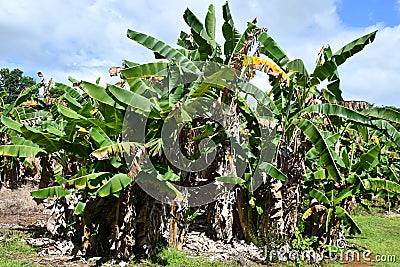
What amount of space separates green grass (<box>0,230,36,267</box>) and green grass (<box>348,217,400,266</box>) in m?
6.07

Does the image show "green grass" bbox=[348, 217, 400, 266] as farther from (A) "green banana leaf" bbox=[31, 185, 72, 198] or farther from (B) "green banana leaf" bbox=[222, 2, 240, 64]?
(A) "green banana leaf" bbox=[31, 185, 72, 198]

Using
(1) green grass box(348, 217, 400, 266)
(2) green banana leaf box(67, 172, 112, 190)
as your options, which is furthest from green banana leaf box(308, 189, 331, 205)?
(2) green banana leaf box(67, 172, 112, 190)

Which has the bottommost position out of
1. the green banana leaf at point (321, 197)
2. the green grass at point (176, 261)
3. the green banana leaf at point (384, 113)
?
the green grass at point (176, 261)

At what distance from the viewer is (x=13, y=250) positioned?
21.9 feet

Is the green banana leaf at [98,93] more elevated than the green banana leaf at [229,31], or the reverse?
the green banana leaf at [229,31]

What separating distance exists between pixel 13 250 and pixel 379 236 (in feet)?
27.3

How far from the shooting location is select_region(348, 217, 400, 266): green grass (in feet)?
27.6

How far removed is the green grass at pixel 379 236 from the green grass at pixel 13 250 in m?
6.07

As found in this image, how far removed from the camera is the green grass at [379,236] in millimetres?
8418

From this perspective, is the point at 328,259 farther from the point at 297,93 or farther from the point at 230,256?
the point at 297,93

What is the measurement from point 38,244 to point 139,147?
9.85ft

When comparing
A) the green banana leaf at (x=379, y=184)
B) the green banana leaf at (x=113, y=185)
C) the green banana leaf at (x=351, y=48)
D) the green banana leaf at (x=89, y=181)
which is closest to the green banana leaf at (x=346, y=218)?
the green banana leaf at (x=379, y=184)

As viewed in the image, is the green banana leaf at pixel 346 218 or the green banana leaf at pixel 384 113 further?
the green banana leaf at pixel 346 218

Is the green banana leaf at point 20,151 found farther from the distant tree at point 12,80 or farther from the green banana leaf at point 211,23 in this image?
Answer: the distant tree at point 12,80
